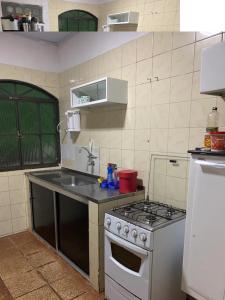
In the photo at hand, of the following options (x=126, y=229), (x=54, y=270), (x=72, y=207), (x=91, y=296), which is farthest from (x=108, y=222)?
(x=54, y=270)

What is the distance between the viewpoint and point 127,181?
71.8 inches

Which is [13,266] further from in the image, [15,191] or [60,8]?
[60,8]

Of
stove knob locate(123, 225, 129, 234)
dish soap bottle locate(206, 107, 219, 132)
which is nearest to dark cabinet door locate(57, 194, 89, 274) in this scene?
stove knob locate(123, 225, 129, 234)

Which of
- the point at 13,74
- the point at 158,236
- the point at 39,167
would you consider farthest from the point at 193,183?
the point at 13,74

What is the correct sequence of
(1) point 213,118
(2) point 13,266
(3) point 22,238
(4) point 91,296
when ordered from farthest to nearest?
(3) point 22,238 < (2) point 13,266 < (4) point 91,296 < (1) point 213,118

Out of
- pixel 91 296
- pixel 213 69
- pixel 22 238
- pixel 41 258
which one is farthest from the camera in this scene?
pixel 22 238

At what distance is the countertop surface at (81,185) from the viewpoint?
174cm

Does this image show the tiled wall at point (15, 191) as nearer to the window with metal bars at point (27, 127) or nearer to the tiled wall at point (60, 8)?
the window with metal bars at point (27, 127)

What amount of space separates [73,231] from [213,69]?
1.78 meters

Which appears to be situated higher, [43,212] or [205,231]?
[205,231]

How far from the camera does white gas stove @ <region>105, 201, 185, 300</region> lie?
1290mm

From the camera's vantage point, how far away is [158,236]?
4.23ft

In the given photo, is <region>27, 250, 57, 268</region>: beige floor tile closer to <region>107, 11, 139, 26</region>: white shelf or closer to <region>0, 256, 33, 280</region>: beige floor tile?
<region>0, 256, 33, 280</region>: beige floor tile

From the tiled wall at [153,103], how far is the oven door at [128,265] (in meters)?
0.58
